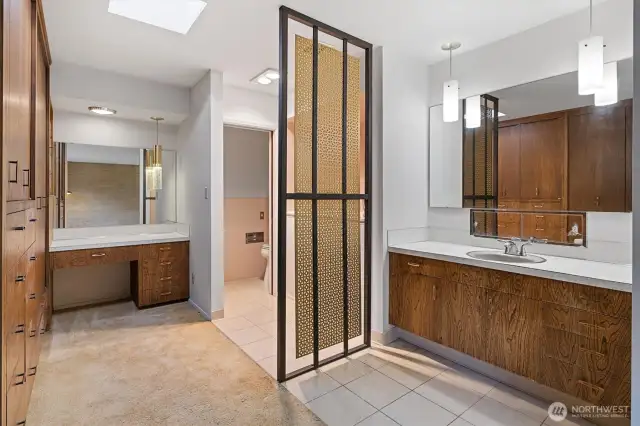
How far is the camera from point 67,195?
3.54 metres

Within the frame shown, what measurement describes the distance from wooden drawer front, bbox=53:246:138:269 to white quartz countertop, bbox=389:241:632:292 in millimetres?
2717

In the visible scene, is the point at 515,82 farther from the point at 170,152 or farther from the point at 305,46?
the point at 170,152

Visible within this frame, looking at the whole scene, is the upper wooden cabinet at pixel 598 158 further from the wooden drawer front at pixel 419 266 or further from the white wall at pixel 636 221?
the white wall at pixel 636 221

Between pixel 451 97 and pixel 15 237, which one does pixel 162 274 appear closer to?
pixel 15 237

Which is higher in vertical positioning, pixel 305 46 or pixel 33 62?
pixel 305 46

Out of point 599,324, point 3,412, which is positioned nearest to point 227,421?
point 3,412

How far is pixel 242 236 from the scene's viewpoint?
4.93 m

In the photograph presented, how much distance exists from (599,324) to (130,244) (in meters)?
3.76

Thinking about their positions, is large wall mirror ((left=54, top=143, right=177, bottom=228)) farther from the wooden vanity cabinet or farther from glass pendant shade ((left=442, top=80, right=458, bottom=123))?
glass pendant shade ((left=442, top=80, right=458, bottom=123))

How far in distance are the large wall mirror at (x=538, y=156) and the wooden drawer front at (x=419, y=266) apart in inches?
→ 23.7

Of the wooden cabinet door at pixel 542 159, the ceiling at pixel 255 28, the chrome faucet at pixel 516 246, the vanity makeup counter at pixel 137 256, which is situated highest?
the ceiling at pixel 255 28

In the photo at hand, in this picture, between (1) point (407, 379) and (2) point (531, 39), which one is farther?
(2) point (531, 39)

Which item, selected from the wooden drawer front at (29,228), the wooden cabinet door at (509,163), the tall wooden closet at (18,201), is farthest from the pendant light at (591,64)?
the wooden drawer front at (29,228)

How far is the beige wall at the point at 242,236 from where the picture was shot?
4812 millimetres
